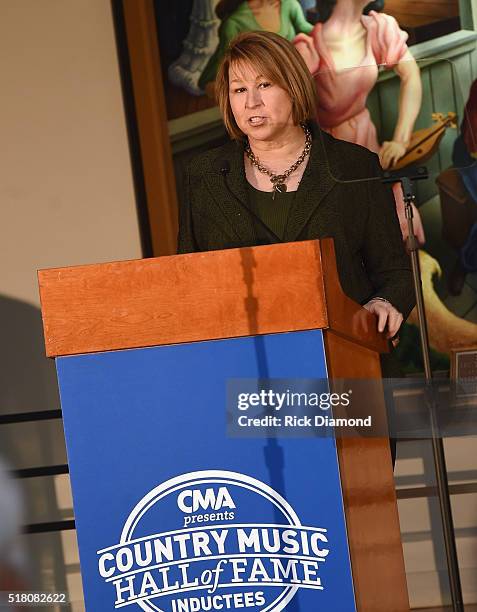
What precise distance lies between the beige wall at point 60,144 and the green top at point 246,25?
42 cm

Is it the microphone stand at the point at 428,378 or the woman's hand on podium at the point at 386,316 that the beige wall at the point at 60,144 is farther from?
the microphone stand at the point at 428,378

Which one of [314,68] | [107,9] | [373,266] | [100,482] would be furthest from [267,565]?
[107,9]

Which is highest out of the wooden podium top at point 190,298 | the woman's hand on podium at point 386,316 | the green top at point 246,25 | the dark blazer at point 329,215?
the green top at point 246,25

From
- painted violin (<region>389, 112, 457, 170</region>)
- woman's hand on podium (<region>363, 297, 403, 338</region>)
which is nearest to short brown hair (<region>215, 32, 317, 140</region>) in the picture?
painted violin (<region>389, 112, 457, 170</region>)

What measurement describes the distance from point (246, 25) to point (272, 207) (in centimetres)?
185

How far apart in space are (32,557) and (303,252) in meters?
2.82

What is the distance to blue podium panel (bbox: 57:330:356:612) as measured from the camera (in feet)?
5.34

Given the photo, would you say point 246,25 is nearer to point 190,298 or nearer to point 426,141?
point 426,141

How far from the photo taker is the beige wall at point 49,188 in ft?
13.4

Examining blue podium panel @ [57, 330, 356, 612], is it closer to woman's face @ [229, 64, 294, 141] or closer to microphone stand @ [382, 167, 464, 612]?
microphone stand @ [382, 167, 464, 612]

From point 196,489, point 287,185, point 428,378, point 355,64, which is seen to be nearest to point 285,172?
point 287,185

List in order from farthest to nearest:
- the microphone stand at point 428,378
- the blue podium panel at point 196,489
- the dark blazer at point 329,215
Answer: the dark blazer at point 329,215, the microphone stand at point 428,378, the blue podium panel at point 196,489

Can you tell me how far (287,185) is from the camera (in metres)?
2.27

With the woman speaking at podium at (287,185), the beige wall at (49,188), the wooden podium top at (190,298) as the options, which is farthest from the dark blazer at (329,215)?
the beige wall at (49,188)
